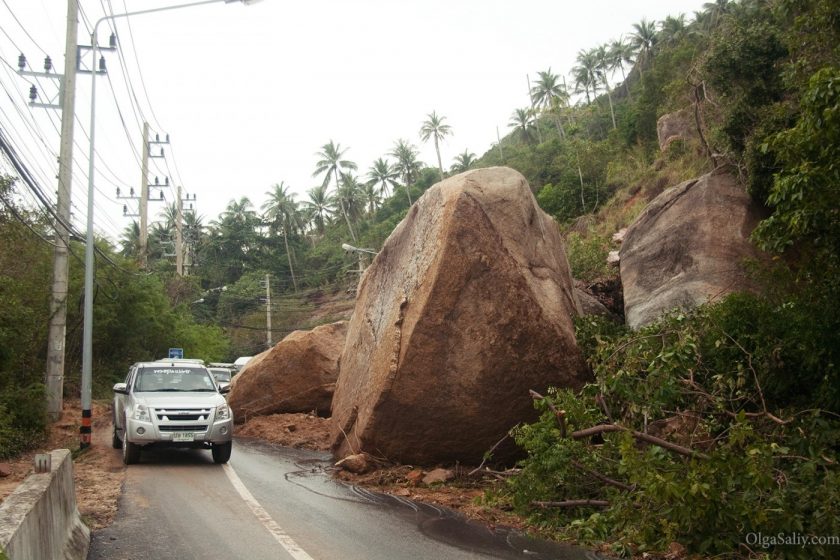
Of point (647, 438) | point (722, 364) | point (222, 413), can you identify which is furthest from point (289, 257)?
point (647, 438)

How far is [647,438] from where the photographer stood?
24.6 ft

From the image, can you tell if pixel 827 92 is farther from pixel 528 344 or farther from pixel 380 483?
pixel 380 483

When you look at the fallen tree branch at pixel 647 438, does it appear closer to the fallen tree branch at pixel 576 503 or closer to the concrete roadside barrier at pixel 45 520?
the fallen tree branch at pixel 576 503

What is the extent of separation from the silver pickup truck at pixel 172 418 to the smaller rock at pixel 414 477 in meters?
3.52

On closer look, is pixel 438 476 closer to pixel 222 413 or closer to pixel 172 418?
pixel 222 413

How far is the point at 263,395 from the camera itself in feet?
63.4

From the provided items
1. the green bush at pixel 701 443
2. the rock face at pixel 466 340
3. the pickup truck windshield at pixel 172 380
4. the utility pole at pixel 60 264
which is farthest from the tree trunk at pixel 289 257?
the green bush at pixel 701 443

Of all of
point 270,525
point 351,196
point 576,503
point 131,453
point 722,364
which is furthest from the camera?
point 351,196

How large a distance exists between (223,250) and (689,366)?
6243 centimetres

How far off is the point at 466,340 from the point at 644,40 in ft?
235

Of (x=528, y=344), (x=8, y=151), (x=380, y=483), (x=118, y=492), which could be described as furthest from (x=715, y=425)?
(x=8, y=151)

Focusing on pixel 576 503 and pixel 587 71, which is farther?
pixel 587 71

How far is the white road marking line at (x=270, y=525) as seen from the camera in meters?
6.57

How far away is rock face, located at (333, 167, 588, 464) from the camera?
10.6 meters
